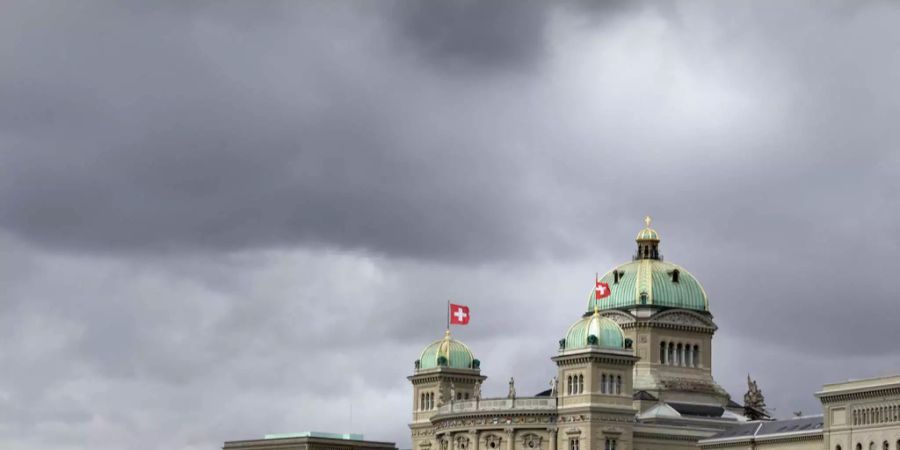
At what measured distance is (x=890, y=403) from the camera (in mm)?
188375

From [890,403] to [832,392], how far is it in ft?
33.6

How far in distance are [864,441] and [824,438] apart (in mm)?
7399

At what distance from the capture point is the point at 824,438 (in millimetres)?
199250

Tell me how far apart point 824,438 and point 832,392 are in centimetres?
516

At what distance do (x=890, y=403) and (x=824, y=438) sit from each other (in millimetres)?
Answer: 12635

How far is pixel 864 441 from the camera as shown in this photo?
192375mm

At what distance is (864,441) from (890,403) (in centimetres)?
606

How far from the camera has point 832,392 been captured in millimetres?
197875

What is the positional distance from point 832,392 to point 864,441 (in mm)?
7406
